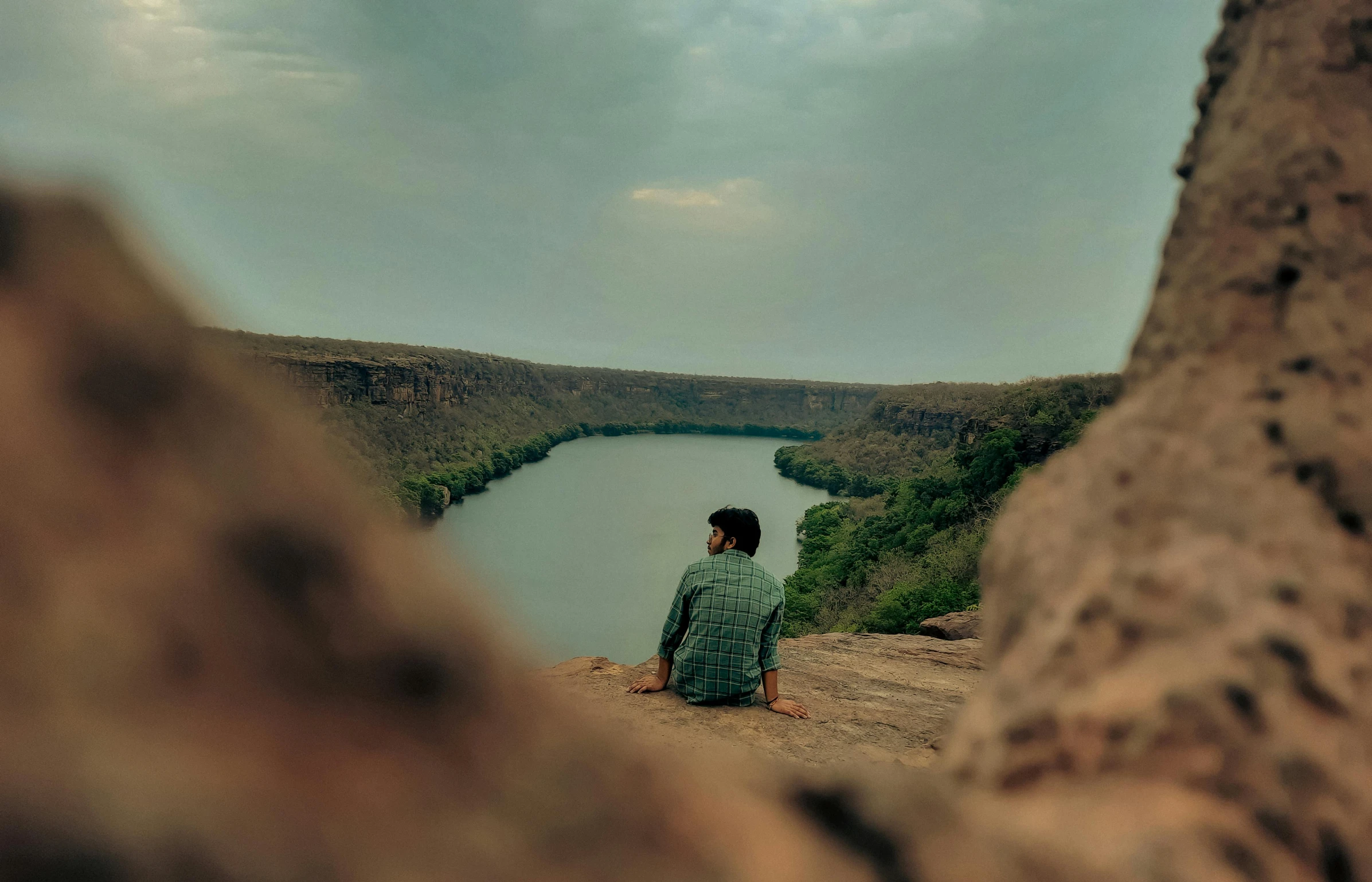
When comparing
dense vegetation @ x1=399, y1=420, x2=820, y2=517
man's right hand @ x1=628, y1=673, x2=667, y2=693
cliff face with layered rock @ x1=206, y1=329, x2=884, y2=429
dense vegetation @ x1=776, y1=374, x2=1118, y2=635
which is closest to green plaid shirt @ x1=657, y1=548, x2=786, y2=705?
man's right hand @ x1=628, y1=673, x2=667, y2=693

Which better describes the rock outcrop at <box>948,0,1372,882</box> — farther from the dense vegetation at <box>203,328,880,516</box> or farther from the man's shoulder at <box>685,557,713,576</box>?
the man's shoulder at <box>685,557,713,576</box>

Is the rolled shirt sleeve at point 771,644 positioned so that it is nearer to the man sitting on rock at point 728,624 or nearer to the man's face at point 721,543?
the man sitting on rock at point 728,624

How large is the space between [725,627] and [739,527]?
57 cm

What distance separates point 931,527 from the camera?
68.2 ft

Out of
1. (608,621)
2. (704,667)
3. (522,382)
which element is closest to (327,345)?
(522,382)

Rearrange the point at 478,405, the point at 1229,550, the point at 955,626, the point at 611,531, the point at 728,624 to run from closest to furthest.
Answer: the point at 1229,550
the point at 728,624
the point at 955,626
the point at 611,531
the point at 478,405

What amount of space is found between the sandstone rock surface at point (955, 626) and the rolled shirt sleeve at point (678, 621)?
5.16 m

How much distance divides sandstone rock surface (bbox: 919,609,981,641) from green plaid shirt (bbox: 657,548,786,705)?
505cm

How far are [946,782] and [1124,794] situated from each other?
0.16m

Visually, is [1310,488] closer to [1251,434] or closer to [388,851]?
[1251,434]

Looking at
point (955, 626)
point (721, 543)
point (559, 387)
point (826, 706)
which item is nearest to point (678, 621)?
point (721, 543)

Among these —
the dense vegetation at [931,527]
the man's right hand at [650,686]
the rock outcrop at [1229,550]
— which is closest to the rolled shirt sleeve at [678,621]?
the man's right hand at [650,686]

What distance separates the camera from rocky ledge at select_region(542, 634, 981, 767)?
12.1 ft

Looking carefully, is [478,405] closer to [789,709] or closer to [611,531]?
[611,531]
